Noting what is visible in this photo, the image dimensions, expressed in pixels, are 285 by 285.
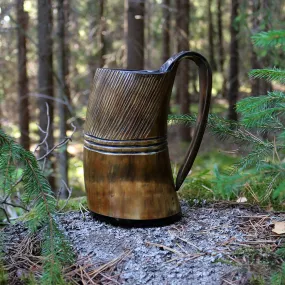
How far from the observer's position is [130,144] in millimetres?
1916

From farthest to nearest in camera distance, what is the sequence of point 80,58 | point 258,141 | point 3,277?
1. point 80,58
2. point 258,141
3. point 3,277

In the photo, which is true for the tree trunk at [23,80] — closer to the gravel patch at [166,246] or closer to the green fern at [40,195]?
the gravel patch at [166,246]

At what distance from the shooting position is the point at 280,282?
4.76ft

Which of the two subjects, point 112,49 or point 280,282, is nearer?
point 280,282

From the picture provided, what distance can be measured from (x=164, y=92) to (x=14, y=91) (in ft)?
36.6

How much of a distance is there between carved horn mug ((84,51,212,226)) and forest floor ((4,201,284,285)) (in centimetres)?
10

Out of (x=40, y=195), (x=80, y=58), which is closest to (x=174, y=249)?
(x=40, y=195)

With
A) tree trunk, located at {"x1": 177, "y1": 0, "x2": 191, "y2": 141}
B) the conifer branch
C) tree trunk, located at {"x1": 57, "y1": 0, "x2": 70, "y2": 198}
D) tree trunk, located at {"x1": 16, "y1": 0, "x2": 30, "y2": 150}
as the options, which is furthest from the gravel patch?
tree trunk, located at {"x1": 177, "y1": 0, "x2": 191, "y2": 141}

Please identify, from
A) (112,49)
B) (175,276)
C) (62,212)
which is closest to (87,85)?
(112,49)

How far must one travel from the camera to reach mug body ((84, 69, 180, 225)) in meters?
1.90

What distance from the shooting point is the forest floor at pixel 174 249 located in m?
1.60

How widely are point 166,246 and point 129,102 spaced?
2.19ft

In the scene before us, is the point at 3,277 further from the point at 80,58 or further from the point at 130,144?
the point at 80,58

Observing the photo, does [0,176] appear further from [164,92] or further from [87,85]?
[87,85]
